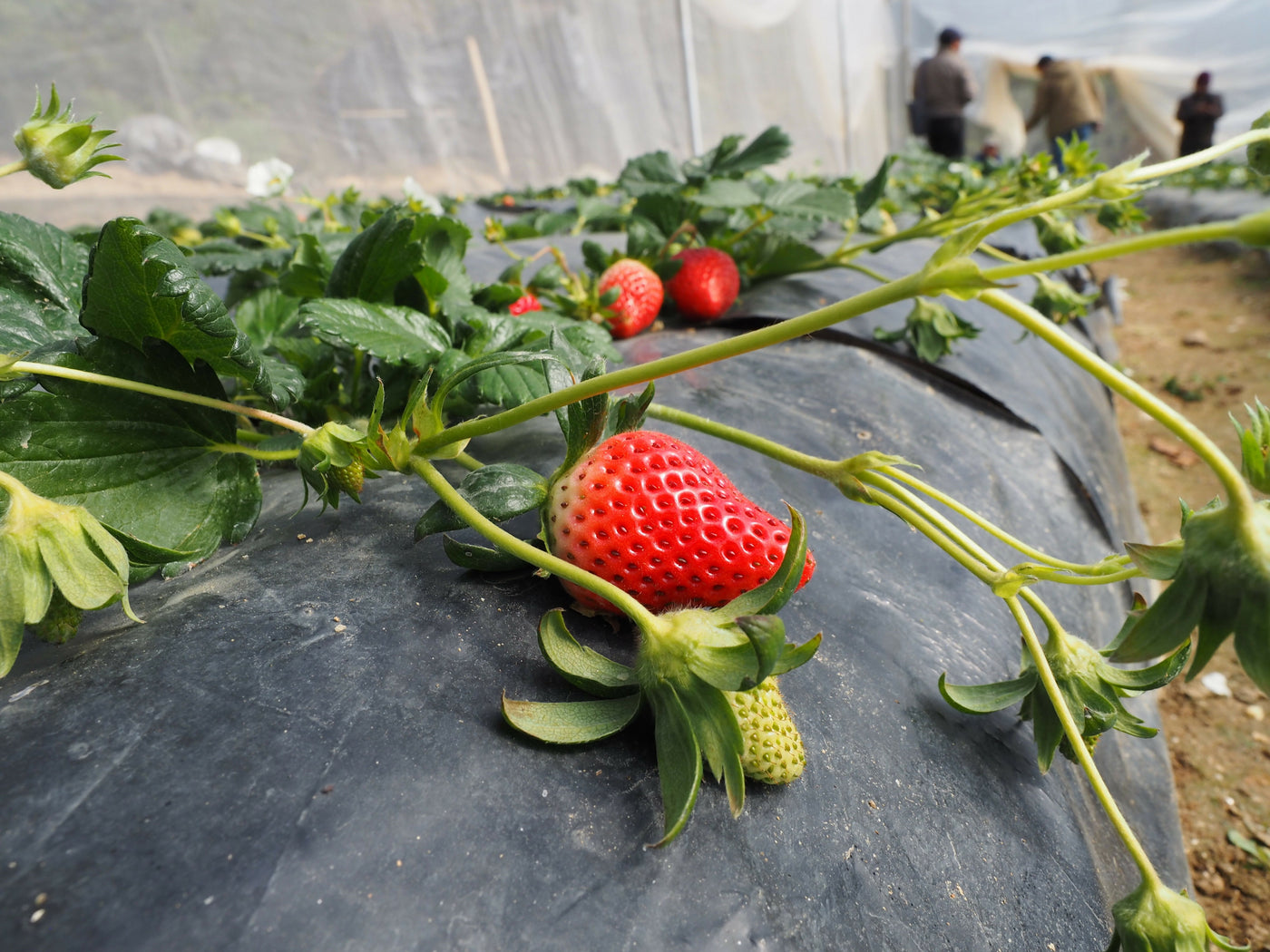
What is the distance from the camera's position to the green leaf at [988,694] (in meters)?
0.70

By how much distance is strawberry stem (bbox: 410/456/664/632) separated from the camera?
51 centimetres

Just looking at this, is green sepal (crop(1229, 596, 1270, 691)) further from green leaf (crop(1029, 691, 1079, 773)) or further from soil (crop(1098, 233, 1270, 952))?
soil (crop(1098, 233, 1270, 952))

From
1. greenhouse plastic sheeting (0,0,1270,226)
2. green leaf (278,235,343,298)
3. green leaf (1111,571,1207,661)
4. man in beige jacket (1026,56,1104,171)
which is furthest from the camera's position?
man in beige jacket (1026,56,1104,171)

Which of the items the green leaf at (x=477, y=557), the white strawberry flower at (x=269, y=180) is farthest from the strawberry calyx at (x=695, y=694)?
the white strawberry flower at (x=269, y=180)

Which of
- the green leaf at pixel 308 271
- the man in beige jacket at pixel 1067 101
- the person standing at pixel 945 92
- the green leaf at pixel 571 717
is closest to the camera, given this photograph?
the green leaf at pixel 571 717

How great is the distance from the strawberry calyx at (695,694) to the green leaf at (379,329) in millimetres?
410

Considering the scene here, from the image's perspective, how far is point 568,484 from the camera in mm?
634

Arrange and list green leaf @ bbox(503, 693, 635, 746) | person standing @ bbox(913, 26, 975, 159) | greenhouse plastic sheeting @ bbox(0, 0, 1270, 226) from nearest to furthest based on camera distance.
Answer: green leaf @ bbox(503, 693, 635, 746), greenhouse plastic sheeting @ bbox(0, 0, 1270, 226), person standing @ bbox(913, 26, 975, 159)

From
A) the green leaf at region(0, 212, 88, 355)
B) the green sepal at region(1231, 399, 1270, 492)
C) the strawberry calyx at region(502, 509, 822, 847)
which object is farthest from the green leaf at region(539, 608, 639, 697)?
the green leaf at region(0, 212, 88, 355)

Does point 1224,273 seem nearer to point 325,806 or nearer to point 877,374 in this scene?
point 877,374

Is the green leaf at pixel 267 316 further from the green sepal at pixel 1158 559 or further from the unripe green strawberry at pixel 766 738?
the green sepal at pixel 1158 559

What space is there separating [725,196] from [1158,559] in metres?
1.32

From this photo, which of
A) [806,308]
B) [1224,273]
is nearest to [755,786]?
[806,308]

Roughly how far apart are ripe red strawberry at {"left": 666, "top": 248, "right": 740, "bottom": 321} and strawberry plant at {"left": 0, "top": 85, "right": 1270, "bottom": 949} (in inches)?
27.2
